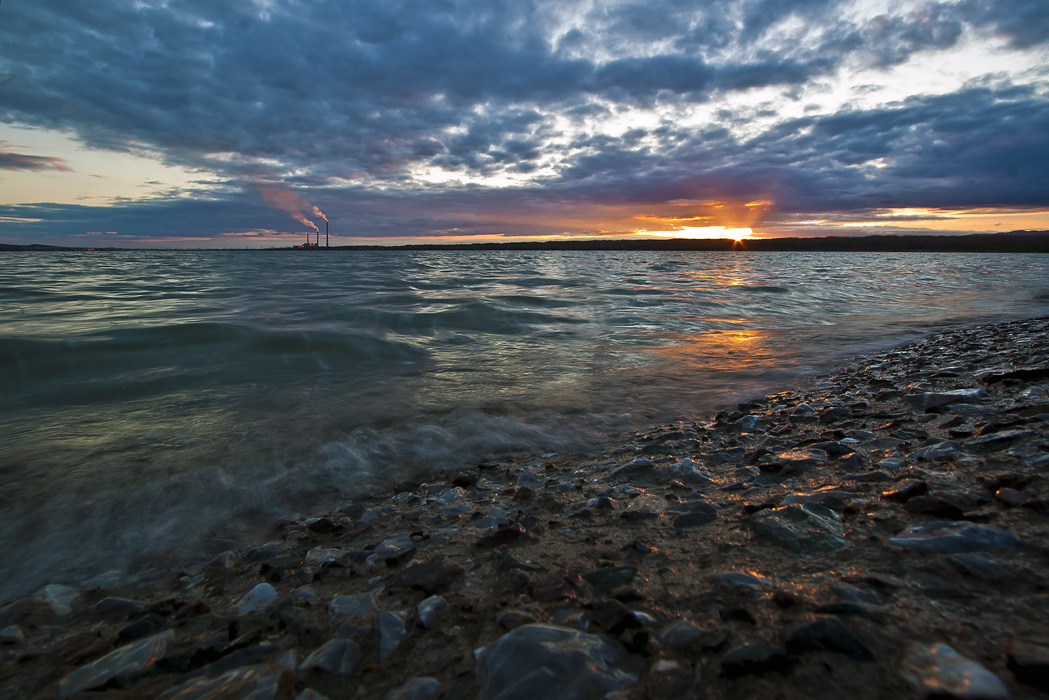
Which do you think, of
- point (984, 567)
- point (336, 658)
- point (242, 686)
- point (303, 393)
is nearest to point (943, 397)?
point (984, 567)

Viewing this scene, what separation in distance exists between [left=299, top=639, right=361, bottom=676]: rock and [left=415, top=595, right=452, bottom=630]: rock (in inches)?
8.3

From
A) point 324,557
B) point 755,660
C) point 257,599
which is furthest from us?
point 324,557

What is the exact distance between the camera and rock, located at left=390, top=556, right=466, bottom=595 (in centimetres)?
172

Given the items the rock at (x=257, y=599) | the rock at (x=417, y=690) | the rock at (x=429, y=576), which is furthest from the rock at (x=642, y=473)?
the rock at (x=257, y=599)

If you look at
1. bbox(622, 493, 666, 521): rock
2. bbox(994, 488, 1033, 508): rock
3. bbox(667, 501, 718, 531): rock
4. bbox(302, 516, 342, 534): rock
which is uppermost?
bbox(994, 488, 1033, 508): rock

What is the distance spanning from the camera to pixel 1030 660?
A: 988mm

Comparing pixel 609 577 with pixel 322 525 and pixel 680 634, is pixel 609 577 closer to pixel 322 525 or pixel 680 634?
pixel 680 634

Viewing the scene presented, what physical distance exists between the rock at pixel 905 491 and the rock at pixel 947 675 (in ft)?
3.32

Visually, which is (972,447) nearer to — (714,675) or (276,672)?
(714,675)

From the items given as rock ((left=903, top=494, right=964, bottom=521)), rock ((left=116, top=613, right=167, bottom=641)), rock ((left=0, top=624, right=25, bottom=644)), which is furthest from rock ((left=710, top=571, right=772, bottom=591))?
rock ((left=0, top=624, right=25, bottom=644))

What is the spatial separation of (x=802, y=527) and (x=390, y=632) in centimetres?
157

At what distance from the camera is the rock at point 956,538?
4.89ft

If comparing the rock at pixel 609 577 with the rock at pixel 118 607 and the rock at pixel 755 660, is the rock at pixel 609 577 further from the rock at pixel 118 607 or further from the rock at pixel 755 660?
the rock at pixel 118 607

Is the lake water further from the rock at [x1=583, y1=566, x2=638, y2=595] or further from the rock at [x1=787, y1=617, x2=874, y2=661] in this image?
the rock at [x1=787, y1=617, x2=874, y2=661]
